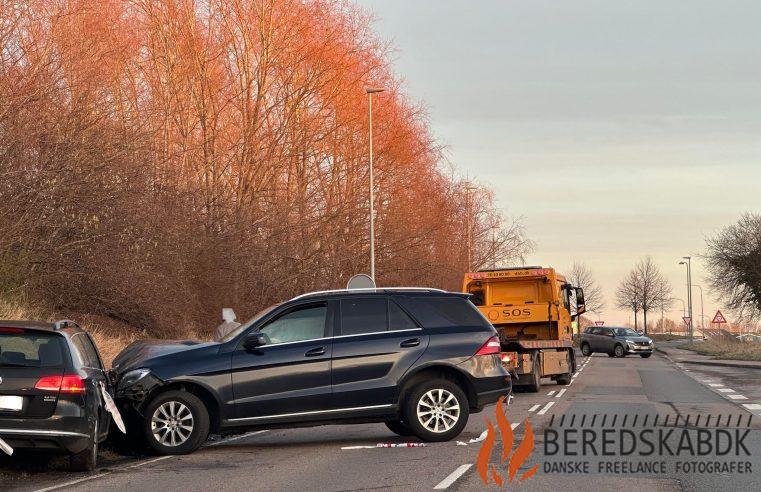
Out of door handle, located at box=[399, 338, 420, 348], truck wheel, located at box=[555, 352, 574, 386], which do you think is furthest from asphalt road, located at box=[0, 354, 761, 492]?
truck wheel, located at box=[555, 352, 574, 386]

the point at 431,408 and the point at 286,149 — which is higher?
the point at 286,149

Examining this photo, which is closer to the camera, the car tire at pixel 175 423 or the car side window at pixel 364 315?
the car tire at pixel 175 423

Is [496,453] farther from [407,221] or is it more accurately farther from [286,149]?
[407,221]

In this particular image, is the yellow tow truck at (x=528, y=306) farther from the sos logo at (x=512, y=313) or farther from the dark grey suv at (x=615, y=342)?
the dark grey suv at (x=615, y=342)

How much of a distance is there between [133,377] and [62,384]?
2.27 meters

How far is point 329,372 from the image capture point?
12641 millimetres

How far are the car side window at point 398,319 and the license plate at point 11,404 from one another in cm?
471

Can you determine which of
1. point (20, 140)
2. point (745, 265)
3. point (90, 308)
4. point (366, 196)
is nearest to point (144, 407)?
point (20, 140)

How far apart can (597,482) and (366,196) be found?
27514 mm

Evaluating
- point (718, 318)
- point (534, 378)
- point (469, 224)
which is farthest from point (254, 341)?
point (718, 318)

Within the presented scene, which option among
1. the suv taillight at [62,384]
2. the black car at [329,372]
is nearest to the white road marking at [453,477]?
the black car at [329,372]

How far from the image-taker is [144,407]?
12.4m

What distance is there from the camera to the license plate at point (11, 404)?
10078 mm

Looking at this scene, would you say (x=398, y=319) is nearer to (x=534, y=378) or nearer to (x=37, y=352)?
(x=37, y=352)
